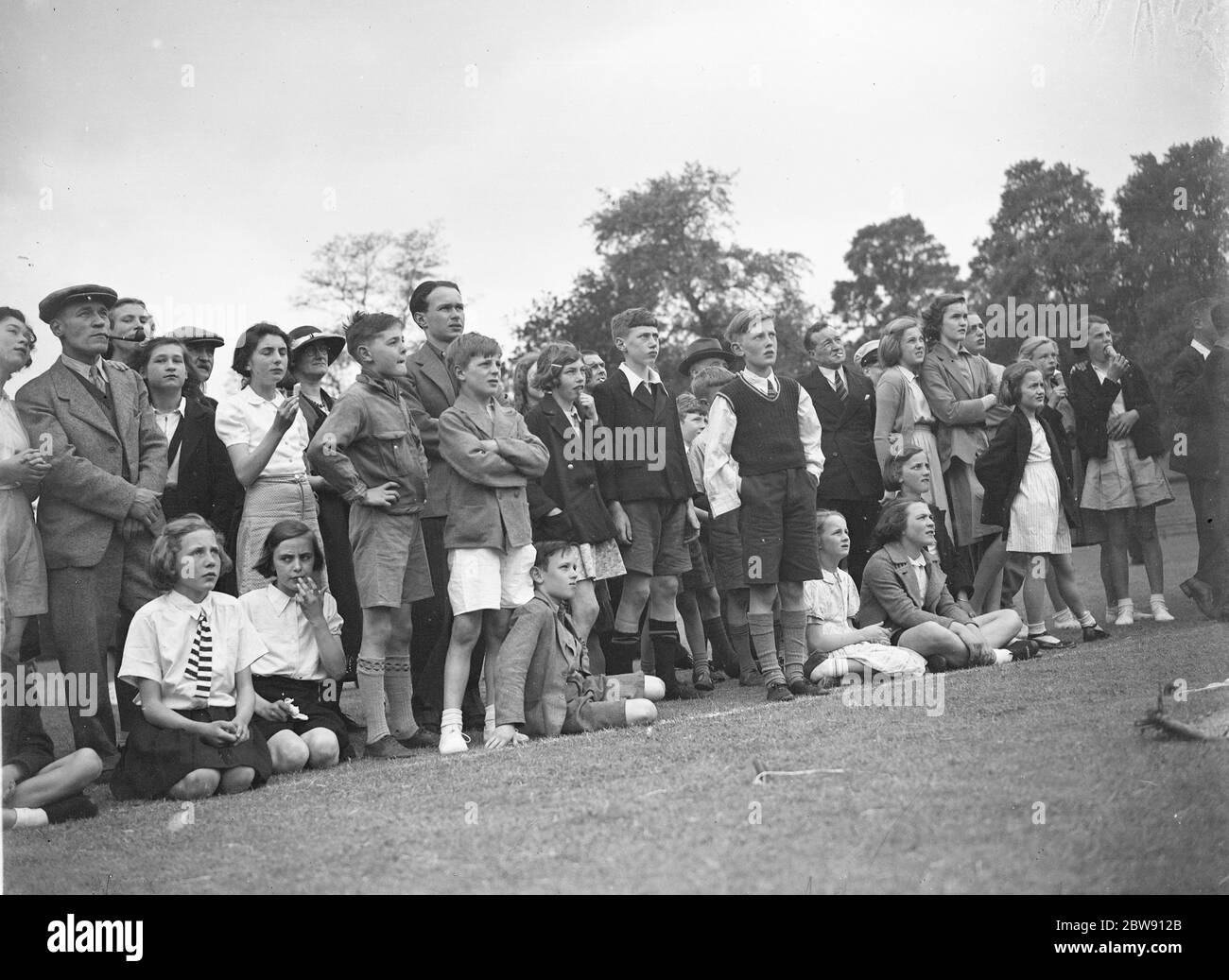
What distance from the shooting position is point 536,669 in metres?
7.13

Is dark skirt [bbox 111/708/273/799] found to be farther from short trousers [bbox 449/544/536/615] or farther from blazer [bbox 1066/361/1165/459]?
blazer [bbox 1066/361/1165/459]

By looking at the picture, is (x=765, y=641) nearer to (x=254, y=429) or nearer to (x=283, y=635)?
(x=283, y=635)

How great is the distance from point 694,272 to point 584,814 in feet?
135

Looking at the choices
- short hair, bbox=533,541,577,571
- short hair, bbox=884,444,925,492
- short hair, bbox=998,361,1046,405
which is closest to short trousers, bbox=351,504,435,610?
short hair, bbox=533,541,577,571

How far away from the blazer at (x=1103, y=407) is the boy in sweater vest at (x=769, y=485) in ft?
8.99

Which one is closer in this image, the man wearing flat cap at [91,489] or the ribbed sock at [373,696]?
the man wearing flat cap at [91,489]

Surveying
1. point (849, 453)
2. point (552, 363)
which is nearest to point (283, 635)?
point (552, 363)

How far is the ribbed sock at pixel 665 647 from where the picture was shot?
8453mm

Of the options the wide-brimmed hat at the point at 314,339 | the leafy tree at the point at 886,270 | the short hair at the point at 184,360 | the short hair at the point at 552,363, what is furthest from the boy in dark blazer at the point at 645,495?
the leafy tree at the point at 886,270

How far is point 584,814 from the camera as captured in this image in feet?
16.2

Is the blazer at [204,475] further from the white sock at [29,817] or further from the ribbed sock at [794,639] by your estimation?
the ribbed sock at [794,639]

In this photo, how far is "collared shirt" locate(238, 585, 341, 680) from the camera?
6.78 m
